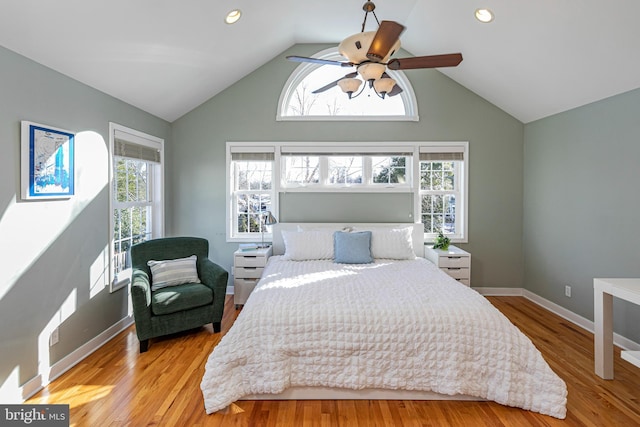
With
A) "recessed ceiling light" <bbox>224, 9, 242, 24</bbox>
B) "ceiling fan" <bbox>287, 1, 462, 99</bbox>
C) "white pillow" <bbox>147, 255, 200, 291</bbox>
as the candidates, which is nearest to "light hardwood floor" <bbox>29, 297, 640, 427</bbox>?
"white pillow" <bbox>147, 255, 200, 291</bbox>

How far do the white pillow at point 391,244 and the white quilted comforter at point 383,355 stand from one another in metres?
1.65

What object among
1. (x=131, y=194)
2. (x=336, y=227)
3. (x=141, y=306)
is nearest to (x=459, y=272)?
(x=336, y=227)

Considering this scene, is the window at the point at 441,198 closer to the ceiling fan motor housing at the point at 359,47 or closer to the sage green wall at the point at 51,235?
the ceiling fan motor housing at the point at 359,47

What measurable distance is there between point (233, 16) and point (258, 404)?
3.24 m

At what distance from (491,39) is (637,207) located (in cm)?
202

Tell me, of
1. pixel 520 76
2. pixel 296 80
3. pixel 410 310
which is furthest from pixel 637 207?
pixel 296 80

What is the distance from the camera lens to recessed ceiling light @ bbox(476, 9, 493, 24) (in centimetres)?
306

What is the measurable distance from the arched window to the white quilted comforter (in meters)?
3.01

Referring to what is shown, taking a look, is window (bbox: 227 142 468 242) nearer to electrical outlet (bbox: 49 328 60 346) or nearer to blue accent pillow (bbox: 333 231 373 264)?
blue accent pillow (bbox: 333 231 373 264)

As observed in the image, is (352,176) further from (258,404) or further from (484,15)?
(258,404)

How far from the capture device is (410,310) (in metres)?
2.36

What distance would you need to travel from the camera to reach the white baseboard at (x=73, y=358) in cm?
236

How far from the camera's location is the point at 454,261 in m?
4.09

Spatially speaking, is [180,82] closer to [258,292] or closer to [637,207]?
[258,292]
